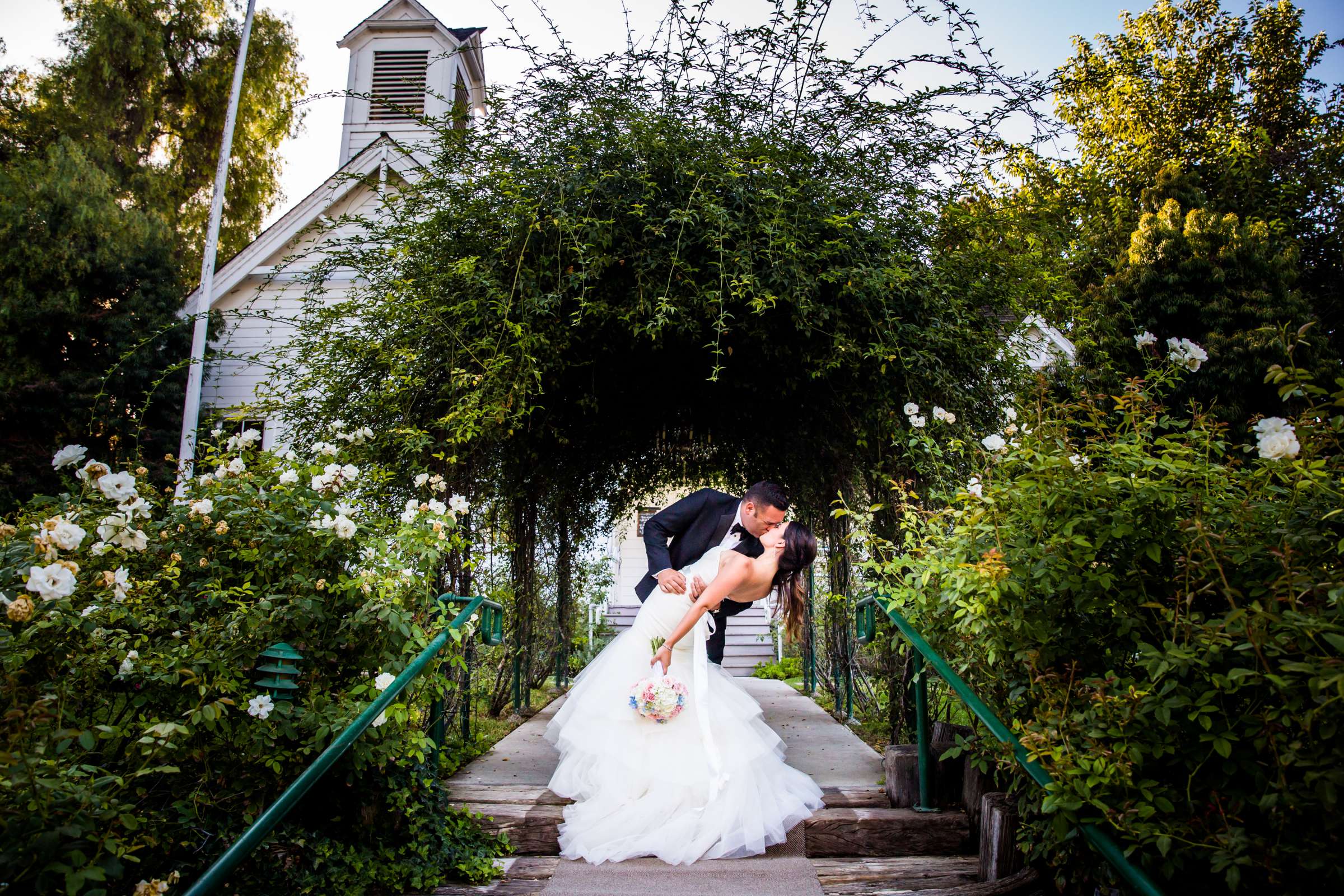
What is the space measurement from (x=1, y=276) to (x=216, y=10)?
9.38 m

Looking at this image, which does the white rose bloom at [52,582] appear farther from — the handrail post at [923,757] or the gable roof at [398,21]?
the gable roof at [398,21]

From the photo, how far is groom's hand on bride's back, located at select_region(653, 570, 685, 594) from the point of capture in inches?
143

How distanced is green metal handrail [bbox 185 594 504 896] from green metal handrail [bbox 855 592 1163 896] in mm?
1755

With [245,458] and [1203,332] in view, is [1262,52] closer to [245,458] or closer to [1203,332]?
[1203,332]

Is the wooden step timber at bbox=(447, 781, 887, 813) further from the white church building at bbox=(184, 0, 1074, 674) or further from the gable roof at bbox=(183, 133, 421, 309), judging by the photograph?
the gable roof at bbox=(183, 133, 421, 309)

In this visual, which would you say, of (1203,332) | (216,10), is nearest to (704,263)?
(1203,332)

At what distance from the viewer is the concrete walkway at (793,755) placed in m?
3.59

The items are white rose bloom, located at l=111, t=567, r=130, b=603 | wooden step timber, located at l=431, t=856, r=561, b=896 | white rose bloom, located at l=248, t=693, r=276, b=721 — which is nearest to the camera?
white rose bloom, located at l=111, t=567, r=130, b=603

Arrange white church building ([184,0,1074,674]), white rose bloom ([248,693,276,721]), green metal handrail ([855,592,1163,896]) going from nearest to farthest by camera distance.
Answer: green metal handrail ([855,592,1163,896])
white rose bloom ([248,693,276,721])
white church building ([184,0,1074,674])

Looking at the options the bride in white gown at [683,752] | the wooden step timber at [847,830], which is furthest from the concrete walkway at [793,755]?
the wooden step timber at [847,830]

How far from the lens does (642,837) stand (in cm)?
286

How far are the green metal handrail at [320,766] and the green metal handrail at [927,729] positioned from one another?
1755 millimetres

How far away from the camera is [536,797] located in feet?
10.7

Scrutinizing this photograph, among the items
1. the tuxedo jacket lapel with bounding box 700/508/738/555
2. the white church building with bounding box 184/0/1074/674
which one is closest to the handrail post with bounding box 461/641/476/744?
the tuxedo jacket lapel with bounding box 700/508/738/555
